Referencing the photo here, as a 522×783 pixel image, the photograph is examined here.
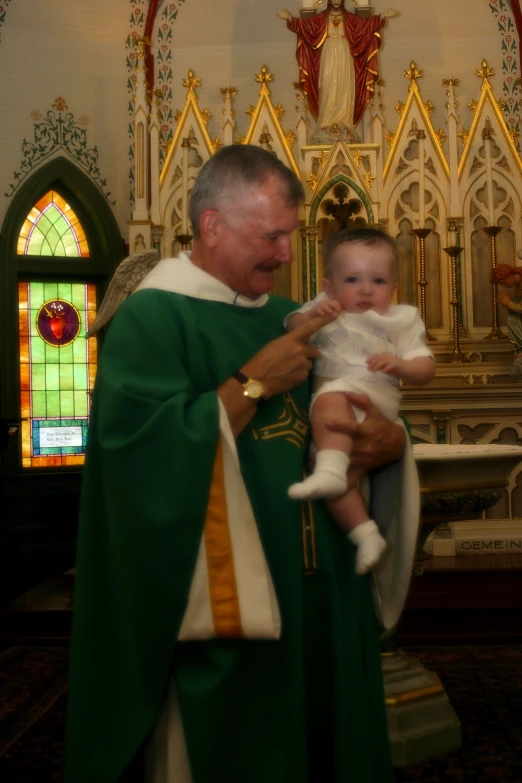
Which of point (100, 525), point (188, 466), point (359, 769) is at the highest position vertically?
point (188, 466)

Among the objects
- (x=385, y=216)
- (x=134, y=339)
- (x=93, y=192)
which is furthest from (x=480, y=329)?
(x=134, y=339)

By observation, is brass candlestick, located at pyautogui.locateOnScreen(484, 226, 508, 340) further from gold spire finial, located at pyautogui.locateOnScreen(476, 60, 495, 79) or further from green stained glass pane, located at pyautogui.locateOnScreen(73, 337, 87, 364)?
green stained glass pane, located at pyautogui.locateOnScreen(73, 337, 87, 364)

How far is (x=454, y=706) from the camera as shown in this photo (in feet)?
10.5

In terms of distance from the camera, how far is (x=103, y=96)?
679 cm

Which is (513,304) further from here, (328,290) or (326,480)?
(326,480)

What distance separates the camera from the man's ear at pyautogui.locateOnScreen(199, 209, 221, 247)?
1739 millimetres

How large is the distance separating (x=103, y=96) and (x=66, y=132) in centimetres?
39

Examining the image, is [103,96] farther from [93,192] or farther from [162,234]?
[162,234]

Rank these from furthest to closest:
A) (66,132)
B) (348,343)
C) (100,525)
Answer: (66,132)
(348,343)
(100,525)

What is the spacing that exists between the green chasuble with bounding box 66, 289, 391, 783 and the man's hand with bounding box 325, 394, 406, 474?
11cm

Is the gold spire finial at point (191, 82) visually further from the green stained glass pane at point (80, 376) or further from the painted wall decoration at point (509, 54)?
the painted wall decoration at point (509, 54)

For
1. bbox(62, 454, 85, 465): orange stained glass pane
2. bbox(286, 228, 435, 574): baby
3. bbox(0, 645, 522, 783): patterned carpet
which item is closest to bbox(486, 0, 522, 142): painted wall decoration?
bbox(62, 454, 85, 465): orange stained glass pane

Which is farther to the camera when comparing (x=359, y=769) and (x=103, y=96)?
(x=103, y=96)

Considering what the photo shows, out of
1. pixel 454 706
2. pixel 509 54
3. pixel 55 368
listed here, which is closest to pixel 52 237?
pixel 55 368
